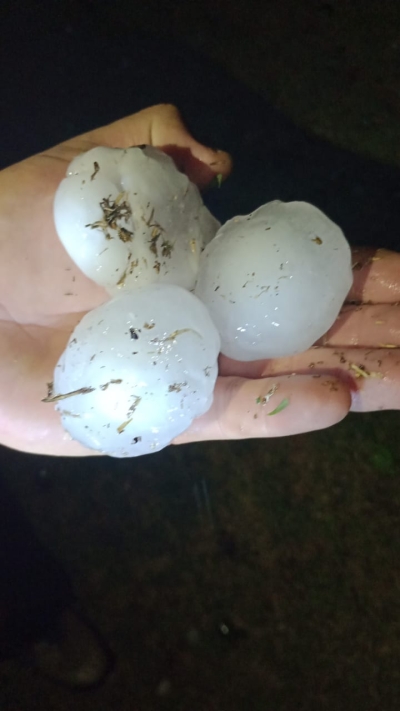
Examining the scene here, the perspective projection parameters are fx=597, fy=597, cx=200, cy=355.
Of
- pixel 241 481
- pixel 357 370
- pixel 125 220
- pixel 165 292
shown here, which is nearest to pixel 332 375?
pixel 357 370

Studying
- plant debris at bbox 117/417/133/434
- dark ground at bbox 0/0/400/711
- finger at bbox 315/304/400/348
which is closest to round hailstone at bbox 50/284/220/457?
plant debris at bbox 117/417/133/434

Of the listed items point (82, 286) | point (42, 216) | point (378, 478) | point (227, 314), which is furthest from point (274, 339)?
point (378, 478)

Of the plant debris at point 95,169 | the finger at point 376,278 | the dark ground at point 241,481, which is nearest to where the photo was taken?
the plant debris at point 95,169

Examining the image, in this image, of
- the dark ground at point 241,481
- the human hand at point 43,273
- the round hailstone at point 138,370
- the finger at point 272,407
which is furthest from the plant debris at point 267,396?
the dark ground at point 241,481

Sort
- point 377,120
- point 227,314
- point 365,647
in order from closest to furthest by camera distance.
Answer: point 227,314 < point 365,647 < point 377,120

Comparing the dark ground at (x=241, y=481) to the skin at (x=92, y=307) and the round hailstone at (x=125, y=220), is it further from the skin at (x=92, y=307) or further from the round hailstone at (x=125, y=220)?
the round hailstone at (x=125, y=220)

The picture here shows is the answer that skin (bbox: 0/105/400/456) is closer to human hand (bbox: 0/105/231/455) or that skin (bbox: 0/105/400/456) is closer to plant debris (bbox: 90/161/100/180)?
human hand (bbox: 0/105/231/455)

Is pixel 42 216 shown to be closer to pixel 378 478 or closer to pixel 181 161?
pixel 181 161

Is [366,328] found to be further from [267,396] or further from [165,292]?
[165,292]
